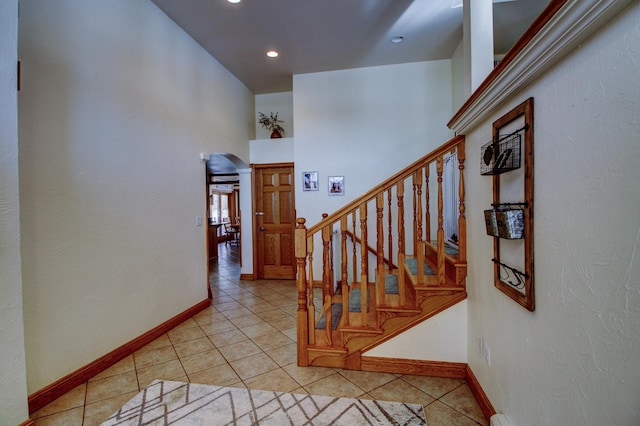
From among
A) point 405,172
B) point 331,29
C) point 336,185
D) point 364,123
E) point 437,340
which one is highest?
point 331,29

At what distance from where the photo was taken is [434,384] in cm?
201

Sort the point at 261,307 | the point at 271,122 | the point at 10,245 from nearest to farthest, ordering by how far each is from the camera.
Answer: the point at 10,245
the point at 261,307
the point at 271,122

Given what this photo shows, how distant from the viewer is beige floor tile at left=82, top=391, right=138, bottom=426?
171cm

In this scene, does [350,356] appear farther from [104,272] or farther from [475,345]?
[104,272]

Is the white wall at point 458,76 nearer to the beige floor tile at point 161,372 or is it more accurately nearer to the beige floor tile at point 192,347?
the beige floor tile at point 192,347

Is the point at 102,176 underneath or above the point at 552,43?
underneath

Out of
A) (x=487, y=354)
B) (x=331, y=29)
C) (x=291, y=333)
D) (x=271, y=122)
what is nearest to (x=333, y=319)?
(x=291, y=333)

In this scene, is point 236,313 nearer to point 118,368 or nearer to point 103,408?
point 118,368

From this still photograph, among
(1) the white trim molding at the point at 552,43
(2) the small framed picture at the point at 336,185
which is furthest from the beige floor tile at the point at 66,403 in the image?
(2) the small framed picture at the point at 336,185

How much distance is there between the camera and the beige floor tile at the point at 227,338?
2.68 metres

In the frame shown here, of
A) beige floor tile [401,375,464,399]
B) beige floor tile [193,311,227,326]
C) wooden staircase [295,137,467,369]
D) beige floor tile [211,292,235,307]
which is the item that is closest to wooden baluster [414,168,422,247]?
wooden staircase [295,137,467,369]

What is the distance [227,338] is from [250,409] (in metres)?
1.12

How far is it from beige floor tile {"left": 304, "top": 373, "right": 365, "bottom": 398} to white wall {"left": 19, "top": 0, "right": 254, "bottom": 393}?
1683 millimetres

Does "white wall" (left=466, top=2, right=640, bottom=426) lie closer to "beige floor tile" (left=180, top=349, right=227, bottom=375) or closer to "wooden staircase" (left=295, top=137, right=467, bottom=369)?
"wooden staircase" (left=295, top=137, right=467, bottom=369)
